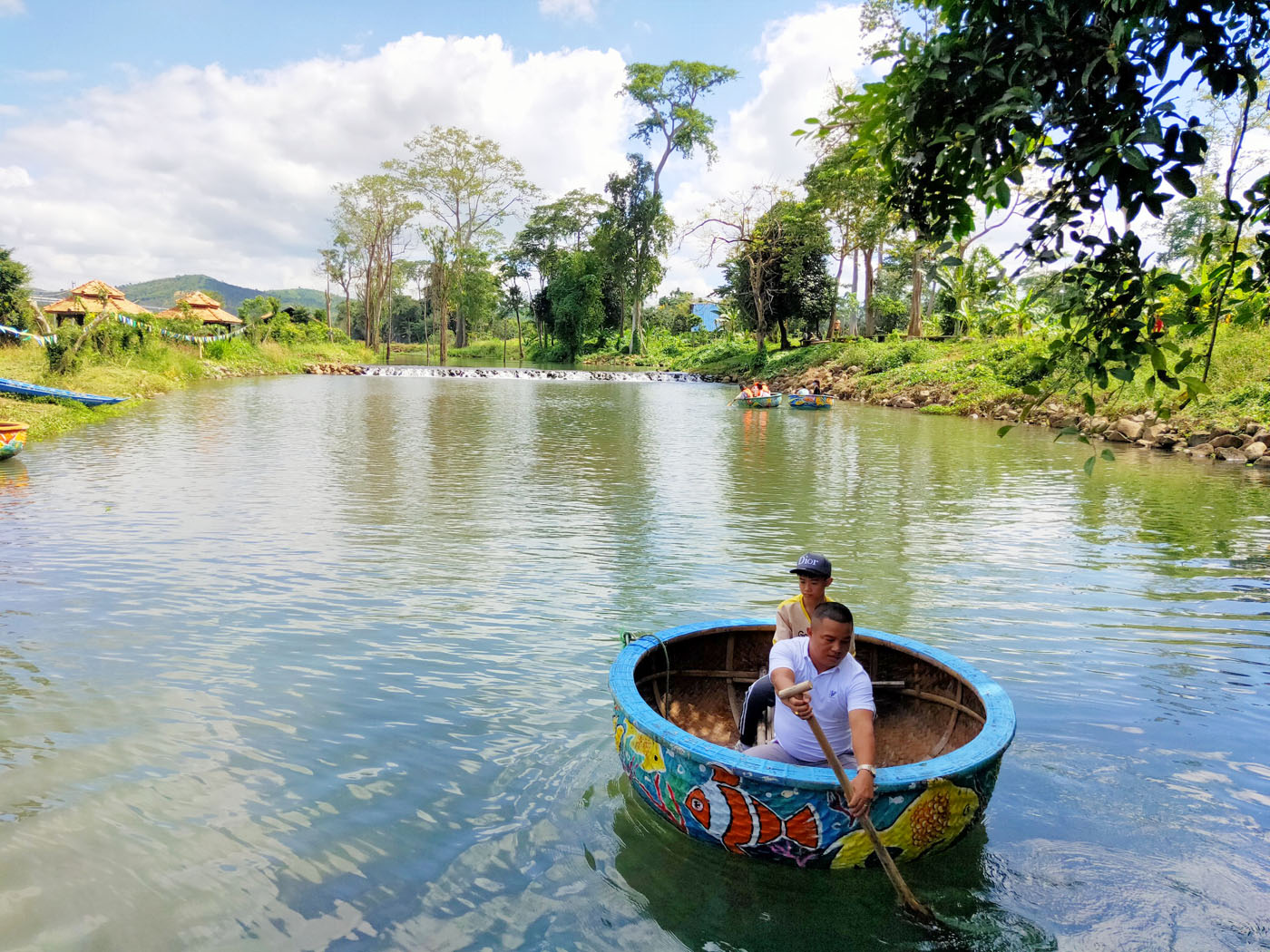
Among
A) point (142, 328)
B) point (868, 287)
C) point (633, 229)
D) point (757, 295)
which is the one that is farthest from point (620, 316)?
point (142, 328)

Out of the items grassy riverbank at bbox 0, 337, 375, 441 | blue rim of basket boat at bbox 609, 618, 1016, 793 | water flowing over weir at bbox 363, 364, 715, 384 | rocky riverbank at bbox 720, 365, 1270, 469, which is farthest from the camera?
water flowing over weir at bbox 363, 364, 715, 384

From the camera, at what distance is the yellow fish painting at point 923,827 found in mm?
3377

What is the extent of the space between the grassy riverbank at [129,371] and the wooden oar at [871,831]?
57.3 ft

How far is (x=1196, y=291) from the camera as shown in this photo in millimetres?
3145

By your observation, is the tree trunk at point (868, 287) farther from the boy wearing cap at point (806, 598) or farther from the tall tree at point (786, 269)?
the boy wearing cap at point (806, 598)

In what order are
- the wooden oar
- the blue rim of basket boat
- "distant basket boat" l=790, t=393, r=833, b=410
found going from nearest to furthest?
the wooden oar, the blue rim of basket boat, "distant basket boat" l=790, t=393, r=833, b=410

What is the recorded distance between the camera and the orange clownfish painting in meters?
3.42

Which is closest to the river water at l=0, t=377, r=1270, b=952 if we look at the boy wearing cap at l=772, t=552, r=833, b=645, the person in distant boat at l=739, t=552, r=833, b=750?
the person in distant boat at l=739, t=552, r=833, b=750

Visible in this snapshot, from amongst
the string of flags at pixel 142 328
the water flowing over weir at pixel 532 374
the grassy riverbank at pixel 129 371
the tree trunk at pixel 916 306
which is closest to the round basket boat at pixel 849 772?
the grassy riverbank at pixel 129 371

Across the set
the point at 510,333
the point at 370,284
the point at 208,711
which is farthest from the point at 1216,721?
the point at 510,333

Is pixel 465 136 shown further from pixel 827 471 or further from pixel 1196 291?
pixel 1196 291

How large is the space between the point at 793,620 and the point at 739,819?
1.44 meters

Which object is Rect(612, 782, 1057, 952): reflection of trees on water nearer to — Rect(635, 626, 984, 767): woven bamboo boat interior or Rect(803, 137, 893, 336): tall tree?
Rect(635, 626, 984, 767): woven bamboo boat interior

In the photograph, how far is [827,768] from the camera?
338cm
